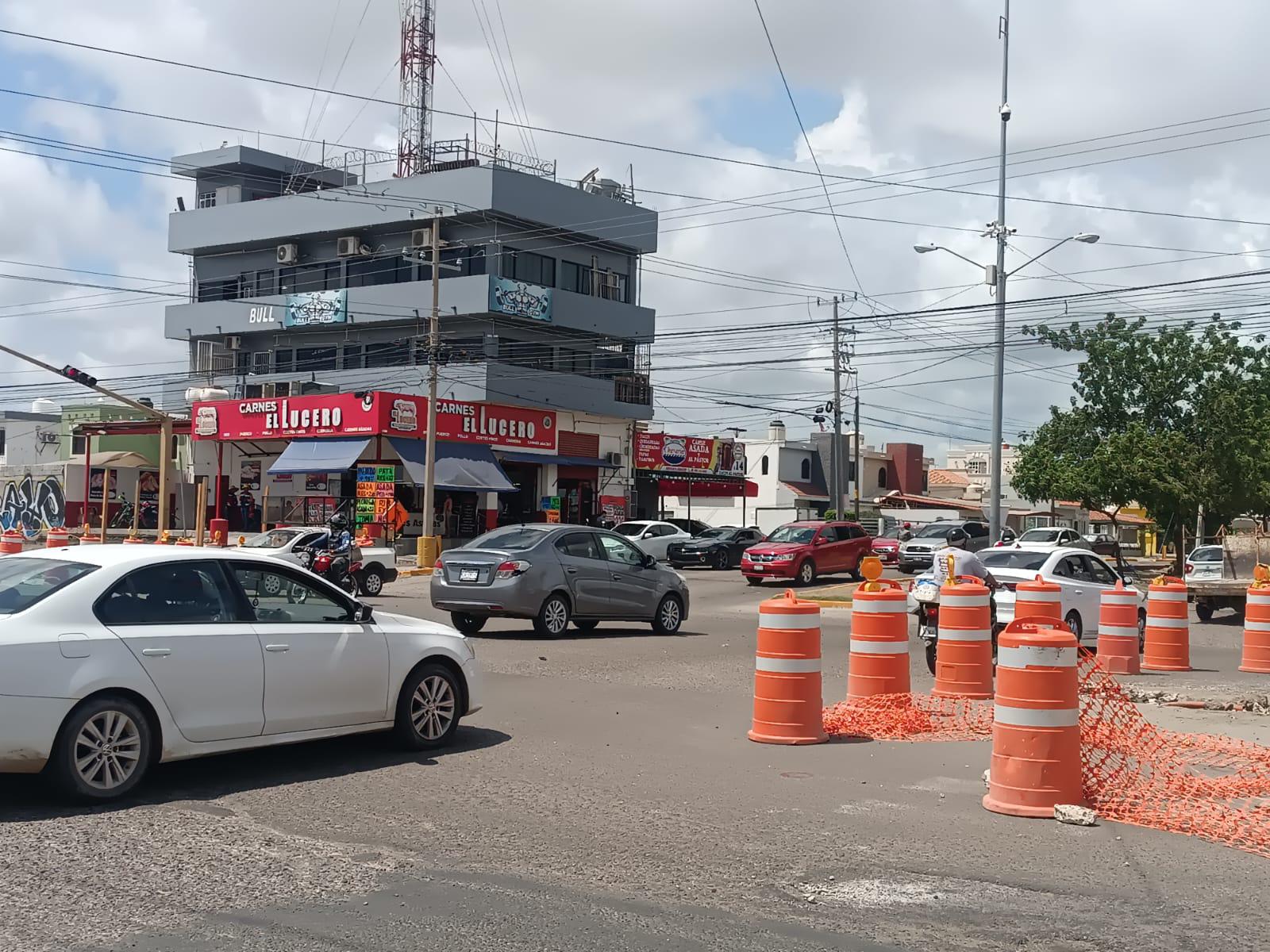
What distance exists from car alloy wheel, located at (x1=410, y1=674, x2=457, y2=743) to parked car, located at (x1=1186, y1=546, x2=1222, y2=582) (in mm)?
19618

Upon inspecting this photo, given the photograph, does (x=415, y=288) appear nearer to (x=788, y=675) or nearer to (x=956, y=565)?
(x=956, y=565)

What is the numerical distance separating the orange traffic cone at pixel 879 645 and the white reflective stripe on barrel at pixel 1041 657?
13.5 ft

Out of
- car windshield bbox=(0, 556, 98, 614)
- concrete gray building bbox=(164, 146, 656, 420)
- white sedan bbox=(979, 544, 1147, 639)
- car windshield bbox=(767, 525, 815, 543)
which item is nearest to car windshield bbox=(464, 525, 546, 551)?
white sedan bbox=(979, 544, 1147, 639)

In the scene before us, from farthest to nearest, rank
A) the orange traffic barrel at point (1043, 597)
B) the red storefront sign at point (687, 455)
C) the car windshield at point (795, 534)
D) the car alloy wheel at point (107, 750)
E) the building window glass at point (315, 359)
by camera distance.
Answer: the building window glass at point (315, 359), the red storefront sign at point (687, 455), the car windshield at point (795, 534), the orange traffic barrel at point (1043, 597), the car alloy wheel at point (107, 750)

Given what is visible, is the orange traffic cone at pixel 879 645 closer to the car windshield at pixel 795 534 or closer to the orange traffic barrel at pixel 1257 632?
the orange traffic barrel at pixel 1257 632

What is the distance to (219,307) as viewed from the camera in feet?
219

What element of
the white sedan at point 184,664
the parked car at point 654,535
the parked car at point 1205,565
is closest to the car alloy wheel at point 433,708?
the white sedan at point 184,664

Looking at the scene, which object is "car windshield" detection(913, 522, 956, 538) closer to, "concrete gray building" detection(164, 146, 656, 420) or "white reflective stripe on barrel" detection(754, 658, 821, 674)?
"concrete gray building" detection(164, 146, 656, 420)

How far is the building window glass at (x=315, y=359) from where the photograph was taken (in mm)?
63656

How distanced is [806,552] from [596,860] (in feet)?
95.0

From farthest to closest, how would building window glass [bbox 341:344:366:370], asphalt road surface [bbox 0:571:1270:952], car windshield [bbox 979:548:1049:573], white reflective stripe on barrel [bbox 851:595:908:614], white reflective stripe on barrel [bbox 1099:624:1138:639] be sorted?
building window glass [bbox 341:344:366:370], car windshield [bbox 979:548:1049:573], white reflective stripe on barrel [bbox 1099:624:1138:639], white reflective stripe on barrel [bbox 851:595:908:614], asphalt road surface [bbox 0:571:1270:952]

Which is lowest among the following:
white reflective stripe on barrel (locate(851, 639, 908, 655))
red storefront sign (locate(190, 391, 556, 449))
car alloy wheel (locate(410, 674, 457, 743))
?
car alloy wheel (locate(410, 674, 457, 743))

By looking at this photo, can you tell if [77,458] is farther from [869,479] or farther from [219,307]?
[869,479]

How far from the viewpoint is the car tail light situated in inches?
703
